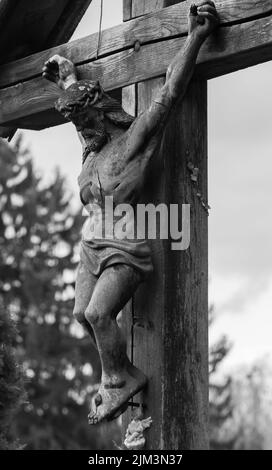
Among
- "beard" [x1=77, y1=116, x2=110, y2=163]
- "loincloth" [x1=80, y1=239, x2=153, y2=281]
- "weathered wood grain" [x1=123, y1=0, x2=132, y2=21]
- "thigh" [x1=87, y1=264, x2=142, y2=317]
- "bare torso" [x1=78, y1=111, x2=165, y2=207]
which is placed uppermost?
"weathered wood grain" [x1=123, y1=0, x2=132, y2=21]

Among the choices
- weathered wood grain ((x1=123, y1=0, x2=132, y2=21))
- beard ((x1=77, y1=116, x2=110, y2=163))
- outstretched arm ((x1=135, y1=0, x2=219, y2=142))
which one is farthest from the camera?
weathered wood grain ((x1=123, y1=0, x2=132, y2=21))

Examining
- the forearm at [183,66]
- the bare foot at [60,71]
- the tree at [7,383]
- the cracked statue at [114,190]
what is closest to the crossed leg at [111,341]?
the cracked statue at [114,190]

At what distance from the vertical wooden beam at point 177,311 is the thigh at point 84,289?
0.68 ft

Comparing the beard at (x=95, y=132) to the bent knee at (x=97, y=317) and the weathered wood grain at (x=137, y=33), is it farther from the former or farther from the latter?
the bent knee at (x=97, y=317)

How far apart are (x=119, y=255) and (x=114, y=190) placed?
0.92 feet

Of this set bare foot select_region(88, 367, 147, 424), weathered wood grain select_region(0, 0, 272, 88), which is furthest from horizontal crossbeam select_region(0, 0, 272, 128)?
bare foot select_region(88, 367, 147, 424)

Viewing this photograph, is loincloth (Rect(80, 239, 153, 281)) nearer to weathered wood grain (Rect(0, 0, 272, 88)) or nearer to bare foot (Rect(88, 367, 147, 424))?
bare foot (Rect(88, 367, 147, 424))

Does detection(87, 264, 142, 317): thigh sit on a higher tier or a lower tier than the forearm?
lower

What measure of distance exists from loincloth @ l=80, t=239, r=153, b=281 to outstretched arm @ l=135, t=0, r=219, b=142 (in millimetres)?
443

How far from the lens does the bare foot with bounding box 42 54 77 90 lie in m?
5.74

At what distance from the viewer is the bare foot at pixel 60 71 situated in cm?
574
